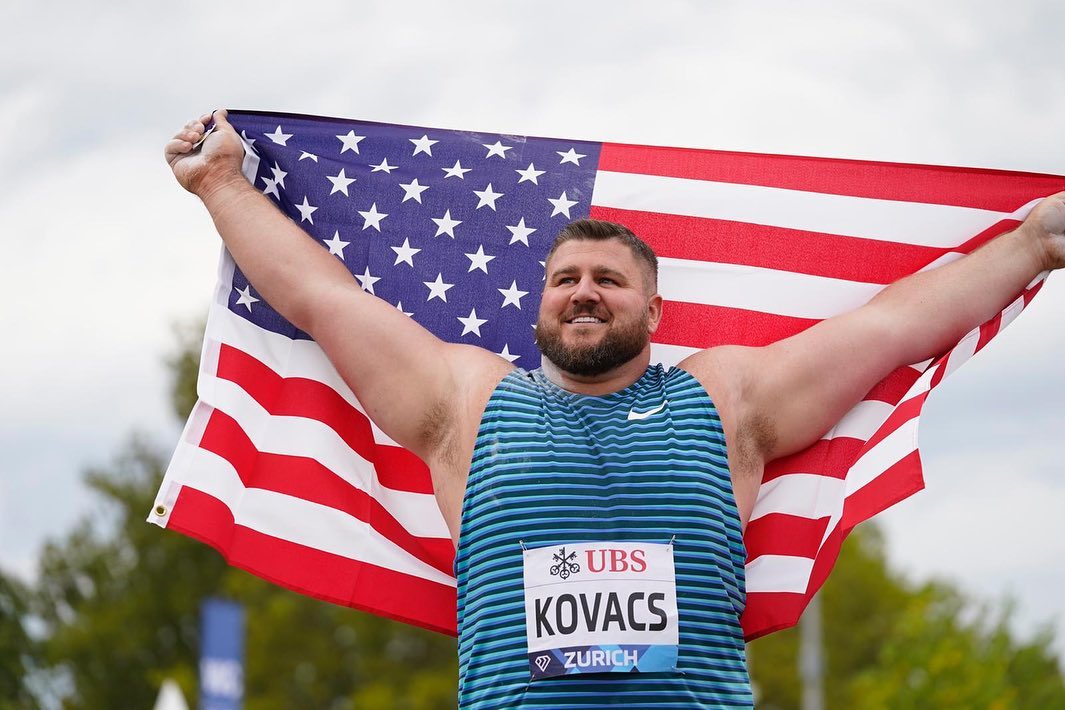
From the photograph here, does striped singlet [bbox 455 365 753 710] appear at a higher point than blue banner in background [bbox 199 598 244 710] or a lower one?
lower

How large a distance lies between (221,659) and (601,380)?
945 cm

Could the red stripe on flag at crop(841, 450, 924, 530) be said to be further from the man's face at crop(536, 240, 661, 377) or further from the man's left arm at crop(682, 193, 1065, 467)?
the man's face at crop(536, 240, 661, 377)

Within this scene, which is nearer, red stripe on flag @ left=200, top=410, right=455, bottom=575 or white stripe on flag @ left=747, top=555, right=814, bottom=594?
white stripe on flag @ left=747, top=555, right=814, bottom=594

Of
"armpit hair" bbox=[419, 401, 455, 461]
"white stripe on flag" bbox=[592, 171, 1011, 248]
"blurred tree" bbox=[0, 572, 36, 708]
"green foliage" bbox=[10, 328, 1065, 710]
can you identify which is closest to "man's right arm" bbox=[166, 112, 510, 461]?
"armpit hair" bbox=[419, 401, 455, 461]

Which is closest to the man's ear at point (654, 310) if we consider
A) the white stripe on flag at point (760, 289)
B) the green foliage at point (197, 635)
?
the white stripe on flag at point (760, 289)

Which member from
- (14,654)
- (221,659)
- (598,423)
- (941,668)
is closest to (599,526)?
(598,423)

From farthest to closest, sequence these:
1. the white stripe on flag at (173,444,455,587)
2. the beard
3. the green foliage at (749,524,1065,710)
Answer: the green foliage at (749,524,1065,710), the white stripe on flag at (173,444,455,587), the beard

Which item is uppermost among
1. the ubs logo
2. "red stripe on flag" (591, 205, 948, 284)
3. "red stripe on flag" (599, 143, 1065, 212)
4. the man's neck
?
"red stripe on flag" (599, 143, 1065, 212)

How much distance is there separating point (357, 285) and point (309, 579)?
1298mm

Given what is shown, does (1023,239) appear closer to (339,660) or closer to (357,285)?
(357,285)

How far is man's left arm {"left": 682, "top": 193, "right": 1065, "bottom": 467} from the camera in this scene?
5.48 metres

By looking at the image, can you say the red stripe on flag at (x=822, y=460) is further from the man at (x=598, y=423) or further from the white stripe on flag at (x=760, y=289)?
the white stripe on flag at (x=760, y=289)

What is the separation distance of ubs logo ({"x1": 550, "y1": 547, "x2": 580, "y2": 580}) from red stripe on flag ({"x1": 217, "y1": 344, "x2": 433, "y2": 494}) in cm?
143

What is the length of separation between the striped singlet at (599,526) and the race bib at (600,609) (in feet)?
0.14
